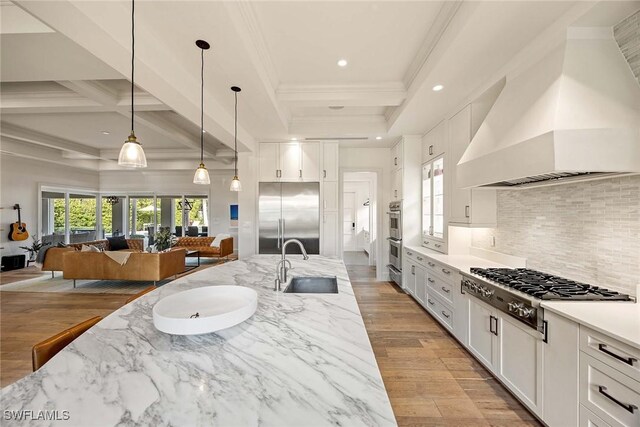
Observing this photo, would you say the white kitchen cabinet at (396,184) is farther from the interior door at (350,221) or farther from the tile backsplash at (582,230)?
the interior door at (350,221)

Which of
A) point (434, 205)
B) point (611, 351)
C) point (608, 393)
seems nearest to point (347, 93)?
point (434, 205)

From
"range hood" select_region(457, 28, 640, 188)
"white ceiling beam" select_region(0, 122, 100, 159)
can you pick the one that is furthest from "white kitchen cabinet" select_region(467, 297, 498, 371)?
"white ceiling beam" select_region(0, 122, 100, 159)

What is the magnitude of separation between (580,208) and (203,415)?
2653 millimetres

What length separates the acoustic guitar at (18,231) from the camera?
20.6ft

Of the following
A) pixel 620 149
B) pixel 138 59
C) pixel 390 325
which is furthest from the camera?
pixel 390 325

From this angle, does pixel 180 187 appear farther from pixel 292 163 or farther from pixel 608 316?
pixel 608 316

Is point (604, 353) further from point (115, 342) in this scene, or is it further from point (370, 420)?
point (115, 342)

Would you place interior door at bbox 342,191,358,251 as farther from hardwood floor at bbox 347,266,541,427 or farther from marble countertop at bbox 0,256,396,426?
marble countertop at bbox 0,256,396,426

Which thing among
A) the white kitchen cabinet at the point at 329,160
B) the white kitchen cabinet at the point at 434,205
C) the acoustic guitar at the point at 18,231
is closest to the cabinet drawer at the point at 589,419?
the white kitchen cabinet at the point at 434,205

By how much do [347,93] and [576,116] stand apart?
2.26 metres

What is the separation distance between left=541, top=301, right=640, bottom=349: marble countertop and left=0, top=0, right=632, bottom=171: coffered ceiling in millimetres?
1827

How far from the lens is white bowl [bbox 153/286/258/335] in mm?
976

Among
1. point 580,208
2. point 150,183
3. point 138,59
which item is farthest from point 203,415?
point 150,183

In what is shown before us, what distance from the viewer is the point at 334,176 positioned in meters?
4.59
